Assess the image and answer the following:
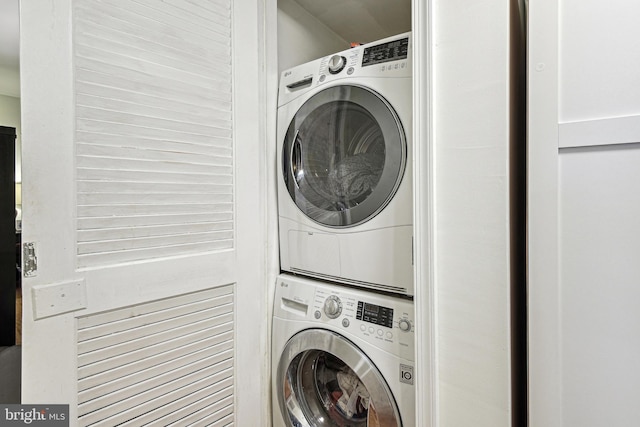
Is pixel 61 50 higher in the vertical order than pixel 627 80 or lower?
higher

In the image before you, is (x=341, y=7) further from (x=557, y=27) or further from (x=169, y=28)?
(x=557, y=27)

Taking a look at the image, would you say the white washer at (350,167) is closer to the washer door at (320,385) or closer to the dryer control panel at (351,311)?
the dryer control panel at (351,311)

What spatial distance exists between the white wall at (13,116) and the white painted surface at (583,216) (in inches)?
51.1

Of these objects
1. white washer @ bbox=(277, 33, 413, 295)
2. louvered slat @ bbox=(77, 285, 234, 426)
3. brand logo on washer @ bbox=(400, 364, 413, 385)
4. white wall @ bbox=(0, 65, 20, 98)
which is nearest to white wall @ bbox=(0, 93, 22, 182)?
white wall @ bbox=(0, 65, 20, 98)

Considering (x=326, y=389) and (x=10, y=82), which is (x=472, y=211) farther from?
(x=10, y=82)

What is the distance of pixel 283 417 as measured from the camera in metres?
1.36

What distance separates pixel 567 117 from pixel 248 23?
3.74 feet

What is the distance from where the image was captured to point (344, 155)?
129cm

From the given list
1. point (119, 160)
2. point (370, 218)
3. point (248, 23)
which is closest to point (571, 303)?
point (370, 218)

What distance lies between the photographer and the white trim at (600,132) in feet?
2.36

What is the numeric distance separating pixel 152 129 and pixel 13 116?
325 mm

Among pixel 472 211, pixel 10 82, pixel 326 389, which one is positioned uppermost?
pixel 10 82

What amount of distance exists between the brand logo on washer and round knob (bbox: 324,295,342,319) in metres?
0.28

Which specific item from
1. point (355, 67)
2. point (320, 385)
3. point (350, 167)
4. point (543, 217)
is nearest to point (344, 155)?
point (350, 167)
